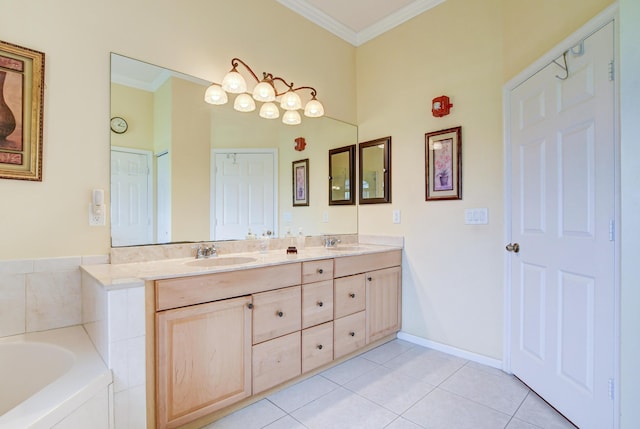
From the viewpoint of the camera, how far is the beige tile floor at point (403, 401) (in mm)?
1651

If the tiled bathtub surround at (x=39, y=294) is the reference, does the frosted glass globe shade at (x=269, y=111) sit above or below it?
above

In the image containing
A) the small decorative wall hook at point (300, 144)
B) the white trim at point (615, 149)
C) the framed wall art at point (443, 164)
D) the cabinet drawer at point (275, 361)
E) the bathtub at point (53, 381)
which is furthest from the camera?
the small decorative wall hook at point (300, 144)

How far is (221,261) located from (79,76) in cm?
126

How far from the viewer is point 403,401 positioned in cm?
185

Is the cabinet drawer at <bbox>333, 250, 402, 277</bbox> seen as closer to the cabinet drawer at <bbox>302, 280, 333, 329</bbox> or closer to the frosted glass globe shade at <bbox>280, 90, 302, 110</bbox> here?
the cabinet drawer at <bbox>302, 280, 333, 329</bbox>

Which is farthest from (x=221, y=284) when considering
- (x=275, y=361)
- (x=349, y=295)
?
(x=349, y=295)

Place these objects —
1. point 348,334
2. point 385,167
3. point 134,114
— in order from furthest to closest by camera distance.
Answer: point 385,167, point 348,334, point 134,114

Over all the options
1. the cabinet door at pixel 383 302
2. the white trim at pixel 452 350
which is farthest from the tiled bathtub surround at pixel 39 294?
the white trim at pixel 452 350

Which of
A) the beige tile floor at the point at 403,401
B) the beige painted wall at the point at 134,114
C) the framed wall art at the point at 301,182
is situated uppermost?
the beige painted wall at the point at 134,114

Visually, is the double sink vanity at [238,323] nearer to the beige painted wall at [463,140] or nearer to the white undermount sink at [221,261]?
the white undermount sink at [221,261]

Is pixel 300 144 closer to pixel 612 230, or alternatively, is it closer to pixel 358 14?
pixel 358 14

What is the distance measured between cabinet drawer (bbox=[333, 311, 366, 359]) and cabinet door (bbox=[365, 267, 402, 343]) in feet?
0.30

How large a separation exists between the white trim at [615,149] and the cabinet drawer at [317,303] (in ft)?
4.02

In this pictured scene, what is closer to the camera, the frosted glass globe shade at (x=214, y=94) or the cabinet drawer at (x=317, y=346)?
the cabinet drawer at (x=317, y=346)
